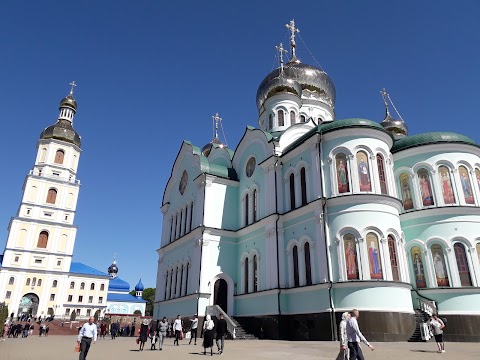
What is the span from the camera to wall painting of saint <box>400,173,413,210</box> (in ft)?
62.6

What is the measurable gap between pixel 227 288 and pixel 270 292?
4.34 metres

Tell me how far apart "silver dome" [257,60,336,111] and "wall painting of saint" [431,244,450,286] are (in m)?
16.5

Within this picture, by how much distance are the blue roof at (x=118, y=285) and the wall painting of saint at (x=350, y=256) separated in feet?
203

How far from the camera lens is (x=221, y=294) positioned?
73.3ft

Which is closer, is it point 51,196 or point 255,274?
point 255,274

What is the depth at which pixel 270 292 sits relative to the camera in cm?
1884

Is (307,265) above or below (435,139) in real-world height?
below

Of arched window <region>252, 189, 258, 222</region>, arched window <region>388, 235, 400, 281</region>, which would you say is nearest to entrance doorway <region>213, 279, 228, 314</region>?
arched window <region>252, 189, 258, 222</region>

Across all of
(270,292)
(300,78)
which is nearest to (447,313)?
(270,292)

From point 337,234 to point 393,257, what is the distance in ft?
8.57

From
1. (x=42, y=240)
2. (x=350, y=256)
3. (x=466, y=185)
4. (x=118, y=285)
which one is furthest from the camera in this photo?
(x=118, y=285)

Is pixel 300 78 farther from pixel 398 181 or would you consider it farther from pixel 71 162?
pixel 71 162

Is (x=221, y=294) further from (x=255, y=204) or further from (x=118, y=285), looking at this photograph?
(x=118, y=285)

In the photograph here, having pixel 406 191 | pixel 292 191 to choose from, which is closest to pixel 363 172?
pixel 406 191
